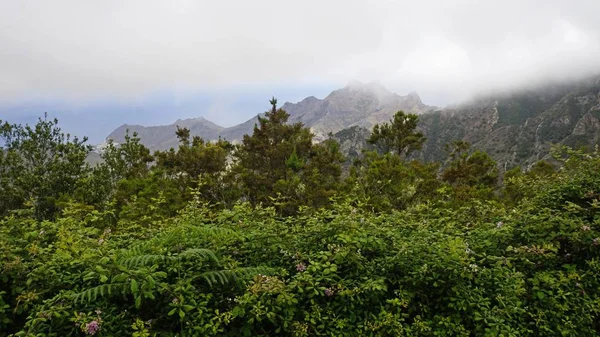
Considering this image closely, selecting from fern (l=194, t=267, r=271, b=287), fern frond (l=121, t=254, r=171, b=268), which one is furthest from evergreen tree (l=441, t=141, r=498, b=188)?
→ fern frond (l=121, t=254, r=171, b=268)

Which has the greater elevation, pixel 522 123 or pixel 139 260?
pixel 139 260

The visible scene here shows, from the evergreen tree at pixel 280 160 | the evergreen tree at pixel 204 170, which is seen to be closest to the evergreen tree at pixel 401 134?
the evergreen tree at pixel 280 160

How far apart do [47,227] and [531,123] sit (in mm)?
123254

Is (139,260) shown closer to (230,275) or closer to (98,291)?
(98,291)

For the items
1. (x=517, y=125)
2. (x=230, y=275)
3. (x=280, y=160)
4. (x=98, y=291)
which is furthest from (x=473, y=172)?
(x=517, y=125)

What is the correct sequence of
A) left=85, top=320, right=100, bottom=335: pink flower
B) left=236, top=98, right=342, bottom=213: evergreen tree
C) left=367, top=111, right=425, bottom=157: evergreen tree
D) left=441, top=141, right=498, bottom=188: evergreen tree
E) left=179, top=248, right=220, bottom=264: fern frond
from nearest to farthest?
left=85, top=320, right=100, bottom=335: pink flower
left=179, top=248, right=220, bottom=264: fern frond
left=236, top=98, right=342, bottom=213: evergreen tree
left=441, top=141, right=498, bottom=188: evergreen tree
left=367, top=111, right=425, bottom=157: evergreen tree

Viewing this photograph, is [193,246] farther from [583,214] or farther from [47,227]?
[583,214]

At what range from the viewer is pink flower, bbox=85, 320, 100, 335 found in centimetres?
261

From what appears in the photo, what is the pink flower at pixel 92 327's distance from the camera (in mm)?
2613

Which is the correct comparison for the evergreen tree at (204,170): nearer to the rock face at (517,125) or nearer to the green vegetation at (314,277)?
the green vegetation at (314,277)

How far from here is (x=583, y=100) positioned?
10500cm

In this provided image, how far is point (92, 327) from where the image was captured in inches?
103

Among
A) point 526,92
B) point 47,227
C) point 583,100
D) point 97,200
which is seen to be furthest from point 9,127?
point 526,92

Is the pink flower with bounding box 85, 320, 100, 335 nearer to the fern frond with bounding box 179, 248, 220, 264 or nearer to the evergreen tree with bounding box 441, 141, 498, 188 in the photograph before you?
the fern frond with bounding box 179, 248, 220, 264
